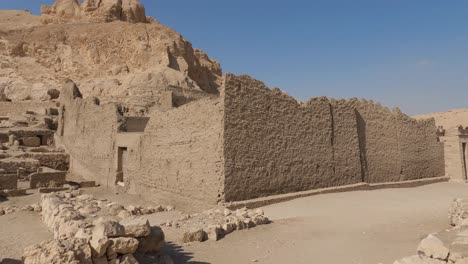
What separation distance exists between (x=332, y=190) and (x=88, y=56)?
4154 centimetres

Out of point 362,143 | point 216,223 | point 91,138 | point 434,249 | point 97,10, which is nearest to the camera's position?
point 434,249

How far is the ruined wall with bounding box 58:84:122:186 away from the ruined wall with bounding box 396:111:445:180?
1146 cm

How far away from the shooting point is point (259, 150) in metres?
9.23

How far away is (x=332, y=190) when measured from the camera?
1058 cm

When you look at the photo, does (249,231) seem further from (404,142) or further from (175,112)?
(404,142)

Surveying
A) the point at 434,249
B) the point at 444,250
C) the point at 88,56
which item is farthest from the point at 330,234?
the point at 88,56

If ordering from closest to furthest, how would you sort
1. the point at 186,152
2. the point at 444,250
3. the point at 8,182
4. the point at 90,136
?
the point at 444,250
the point at 186,152
the point at 8,182
the point at 90,136

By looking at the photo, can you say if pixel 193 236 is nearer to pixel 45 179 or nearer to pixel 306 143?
pixel 306 143

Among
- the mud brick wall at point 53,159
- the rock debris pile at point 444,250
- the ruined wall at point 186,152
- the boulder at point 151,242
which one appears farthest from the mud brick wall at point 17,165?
the rock debris pile at point 444,250

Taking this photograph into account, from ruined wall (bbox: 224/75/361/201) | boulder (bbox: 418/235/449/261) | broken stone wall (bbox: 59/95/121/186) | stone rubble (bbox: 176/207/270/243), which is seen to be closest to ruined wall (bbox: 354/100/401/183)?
ruined wall (bbox: 224/75/361/201)

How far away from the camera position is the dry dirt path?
5340mm

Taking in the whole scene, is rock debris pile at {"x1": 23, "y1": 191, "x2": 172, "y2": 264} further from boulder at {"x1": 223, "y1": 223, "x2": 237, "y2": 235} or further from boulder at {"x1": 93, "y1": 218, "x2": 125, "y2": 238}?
boulder at {"x1": 223, "y1": 223, "x2": 237, "y2": 235}

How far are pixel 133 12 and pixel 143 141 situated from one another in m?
47.7

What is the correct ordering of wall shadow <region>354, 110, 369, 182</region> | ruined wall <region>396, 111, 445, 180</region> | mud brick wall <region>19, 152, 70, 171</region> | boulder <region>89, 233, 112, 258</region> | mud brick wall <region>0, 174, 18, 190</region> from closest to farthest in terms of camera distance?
1. boulder <region>89, 233, 112, 258</region>
2. wall shadow <region>354, 110, 369, 182</region>
3. mud brick wall <region>0, 174, 18, 190</region>
4. ruined wall <region>396, 111, 445, 180</region>
5. mud brick wall <region>19, 152, 70, 171</region>
